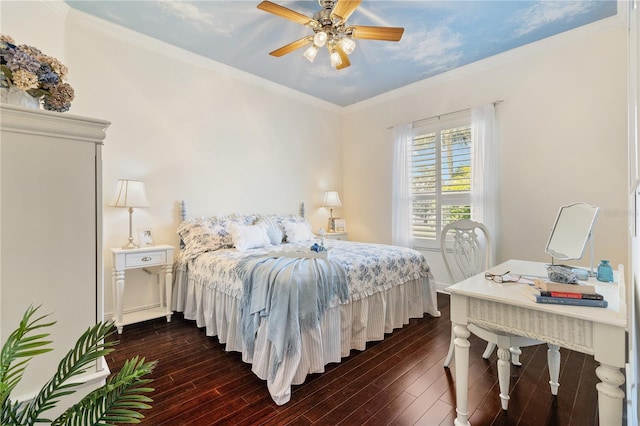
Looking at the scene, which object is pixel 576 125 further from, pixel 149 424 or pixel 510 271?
pixel 149 424

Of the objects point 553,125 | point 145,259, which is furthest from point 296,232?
point 553,125

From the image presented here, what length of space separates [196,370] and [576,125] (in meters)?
4.21

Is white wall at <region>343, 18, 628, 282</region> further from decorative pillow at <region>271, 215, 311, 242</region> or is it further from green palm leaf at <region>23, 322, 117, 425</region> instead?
green palm leaf at <region>23, 322, 117, 425</region>

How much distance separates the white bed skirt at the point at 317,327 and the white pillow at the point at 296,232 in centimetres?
125

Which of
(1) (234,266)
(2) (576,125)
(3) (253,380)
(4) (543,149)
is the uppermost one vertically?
(2) (576,125)

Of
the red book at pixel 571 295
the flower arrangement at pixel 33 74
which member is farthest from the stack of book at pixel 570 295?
the flower arrangement at pixel 33 74

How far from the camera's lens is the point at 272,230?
11.4ft

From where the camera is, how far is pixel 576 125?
2.93 metres

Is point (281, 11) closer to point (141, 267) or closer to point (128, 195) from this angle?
point (128, 195)

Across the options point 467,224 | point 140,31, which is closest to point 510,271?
point 467,224

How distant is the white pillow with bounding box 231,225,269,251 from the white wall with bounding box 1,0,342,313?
2.22 ft

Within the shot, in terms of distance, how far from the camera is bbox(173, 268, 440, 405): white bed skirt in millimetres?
1875

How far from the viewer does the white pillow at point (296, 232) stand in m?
3.62

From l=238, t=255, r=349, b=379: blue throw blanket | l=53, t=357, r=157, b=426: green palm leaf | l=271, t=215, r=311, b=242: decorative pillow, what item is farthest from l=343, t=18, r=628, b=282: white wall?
l=53, t=357, r=157, b=426: green palm leaf
